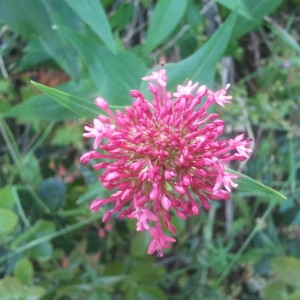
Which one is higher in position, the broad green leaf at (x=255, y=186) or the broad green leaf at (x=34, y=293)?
the broad green leaf at (x=255, y=186)

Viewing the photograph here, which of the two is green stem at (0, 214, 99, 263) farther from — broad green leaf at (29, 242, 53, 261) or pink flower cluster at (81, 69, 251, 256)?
pink flower cluster at (81, 69, 251, 256)

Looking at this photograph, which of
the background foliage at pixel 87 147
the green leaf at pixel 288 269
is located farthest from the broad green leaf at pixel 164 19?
the green leaf at pixel 288 269

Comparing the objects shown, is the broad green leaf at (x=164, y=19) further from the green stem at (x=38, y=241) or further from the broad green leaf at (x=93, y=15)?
the green stem at (x=38, y=241)

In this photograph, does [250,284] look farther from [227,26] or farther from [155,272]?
[227,26]

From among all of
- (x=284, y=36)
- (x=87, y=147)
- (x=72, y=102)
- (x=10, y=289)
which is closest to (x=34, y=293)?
(x=10, y=289)

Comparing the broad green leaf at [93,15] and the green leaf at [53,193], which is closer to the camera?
the broad green leaf at [93,15]

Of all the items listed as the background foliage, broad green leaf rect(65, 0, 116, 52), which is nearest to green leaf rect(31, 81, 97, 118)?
the background foliage

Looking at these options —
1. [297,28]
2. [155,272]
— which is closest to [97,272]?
[155,272]
